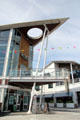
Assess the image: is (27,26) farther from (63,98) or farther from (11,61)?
(63,98)

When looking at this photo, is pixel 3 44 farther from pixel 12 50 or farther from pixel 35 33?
pixel 35 33


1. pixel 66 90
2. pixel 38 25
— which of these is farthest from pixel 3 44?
pixel 66 90

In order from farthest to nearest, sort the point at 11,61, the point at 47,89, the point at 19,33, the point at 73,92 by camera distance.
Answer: the point at 47,89
the point at 73,92
the point at 19,33
the point at 11,61

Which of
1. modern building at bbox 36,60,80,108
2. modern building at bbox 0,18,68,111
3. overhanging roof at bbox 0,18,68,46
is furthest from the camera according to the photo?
modern building at bbox 36,60,80,108

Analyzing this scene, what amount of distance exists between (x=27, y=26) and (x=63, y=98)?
21000mm

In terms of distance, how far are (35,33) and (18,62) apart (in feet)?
22.6

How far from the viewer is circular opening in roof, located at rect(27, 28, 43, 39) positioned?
2176cm

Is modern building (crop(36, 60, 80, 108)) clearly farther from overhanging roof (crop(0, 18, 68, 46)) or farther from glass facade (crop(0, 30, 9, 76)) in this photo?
glass facade (crop(0, 30, 9, 76))

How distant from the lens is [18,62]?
2036 centimetres

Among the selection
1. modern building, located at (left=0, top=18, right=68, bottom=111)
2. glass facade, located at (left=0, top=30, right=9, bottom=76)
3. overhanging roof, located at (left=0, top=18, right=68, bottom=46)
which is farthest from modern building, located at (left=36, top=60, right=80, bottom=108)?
glass facade, located at (left=0, top=30, right=9, bottom=76)

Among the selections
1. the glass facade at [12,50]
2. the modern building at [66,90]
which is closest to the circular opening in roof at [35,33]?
the glass facade at [12,50]

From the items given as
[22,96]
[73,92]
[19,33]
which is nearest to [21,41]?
[19,33]

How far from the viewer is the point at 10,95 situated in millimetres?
15781

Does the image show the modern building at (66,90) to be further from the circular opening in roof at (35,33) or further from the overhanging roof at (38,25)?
the overhanging roof at (38,25)
